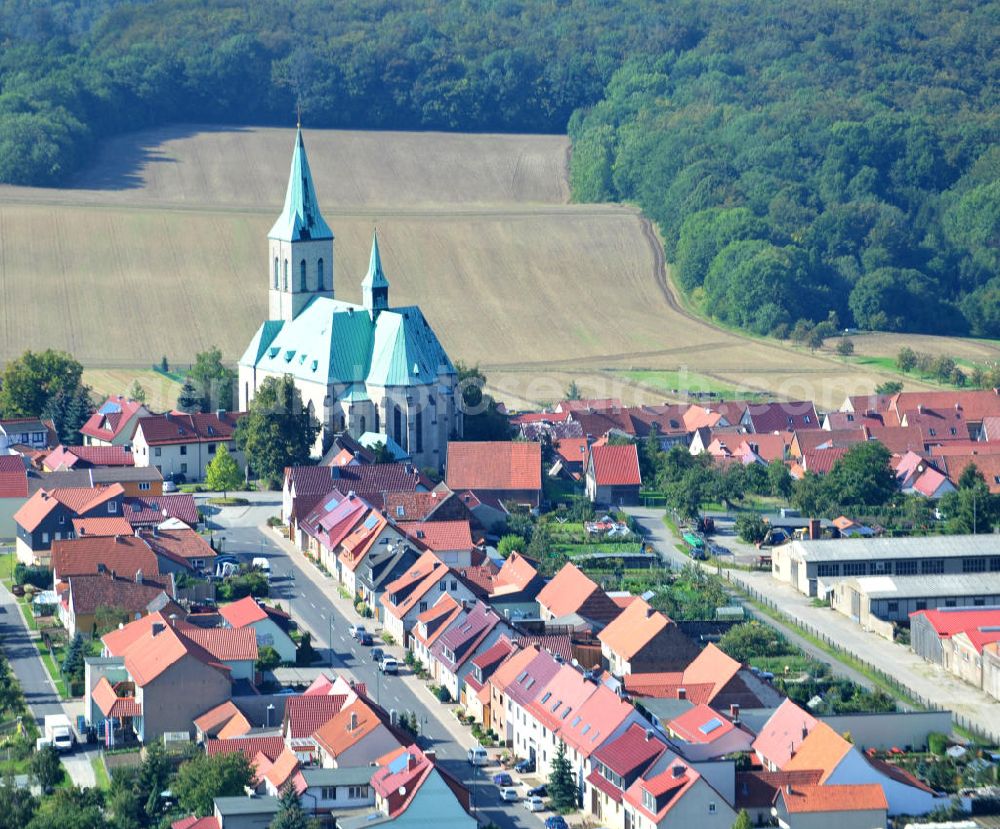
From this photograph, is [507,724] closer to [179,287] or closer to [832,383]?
[832,383]

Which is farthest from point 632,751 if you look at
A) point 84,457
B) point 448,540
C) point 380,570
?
point 84,457

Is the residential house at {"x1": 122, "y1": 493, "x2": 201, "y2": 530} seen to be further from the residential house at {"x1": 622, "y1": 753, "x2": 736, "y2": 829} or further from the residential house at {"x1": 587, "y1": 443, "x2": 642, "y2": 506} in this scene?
the residential house at {"x1": 622, "y1": 753, "x2": 736, "y2": 829}

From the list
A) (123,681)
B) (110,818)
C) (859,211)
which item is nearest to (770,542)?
(123,681)

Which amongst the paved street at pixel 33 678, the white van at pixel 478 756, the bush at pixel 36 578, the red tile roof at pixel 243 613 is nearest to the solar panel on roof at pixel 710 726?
the white van at pixel 478 756

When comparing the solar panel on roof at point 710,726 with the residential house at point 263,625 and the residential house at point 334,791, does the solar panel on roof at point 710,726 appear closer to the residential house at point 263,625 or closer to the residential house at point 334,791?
the residential house at point 334,791

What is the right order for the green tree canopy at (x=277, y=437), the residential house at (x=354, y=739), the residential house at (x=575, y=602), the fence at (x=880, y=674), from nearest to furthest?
the residential house at (x=354, y=739) < the fence at (x=880, y=674) < the residential house at (x=575, y=602) < the green tree canopy at (x=277, y=437)
